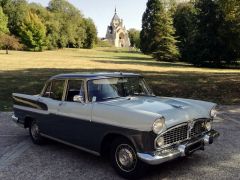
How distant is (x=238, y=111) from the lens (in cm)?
1221

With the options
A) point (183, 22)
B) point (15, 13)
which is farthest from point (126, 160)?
point (15, 13)

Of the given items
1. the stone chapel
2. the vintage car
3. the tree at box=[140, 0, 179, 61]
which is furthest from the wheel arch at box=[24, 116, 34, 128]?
the stone chapel

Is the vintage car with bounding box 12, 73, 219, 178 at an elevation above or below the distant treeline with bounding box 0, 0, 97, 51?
below

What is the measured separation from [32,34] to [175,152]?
252ft

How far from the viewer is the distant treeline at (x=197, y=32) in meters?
37.2

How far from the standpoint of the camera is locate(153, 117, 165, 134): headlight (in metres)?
5.25

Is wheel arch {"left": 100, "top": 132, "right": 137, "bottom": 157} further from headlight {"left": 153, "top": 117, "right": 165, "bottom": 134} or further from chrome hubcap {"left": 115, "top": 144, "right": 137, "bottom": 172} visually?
headlight {"left": 153, "top": 117, "right": 165, "bottom": 134}

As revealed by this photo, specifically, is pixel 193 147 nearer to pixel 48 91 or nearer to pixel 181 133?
pixel 181 133

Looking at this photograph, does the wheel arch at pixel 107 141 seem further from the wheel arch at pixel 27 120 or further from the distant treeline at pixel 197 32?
the distant treeline at pixel 197 32

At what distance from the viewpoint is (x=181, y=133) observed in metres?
5.70

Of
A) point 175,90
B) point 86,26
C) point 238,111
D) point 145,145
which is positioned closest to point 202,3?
point 175,90

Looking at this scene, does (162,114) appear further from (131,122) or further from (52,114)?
(52,114)

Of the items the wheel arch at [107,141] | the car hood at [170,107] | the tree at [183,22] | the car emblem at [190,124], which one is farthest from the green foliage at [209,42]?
the wheel arch at [107,141]

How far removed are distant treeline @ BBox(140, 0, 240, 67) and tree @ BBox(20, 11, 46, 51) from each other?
2602 cm
